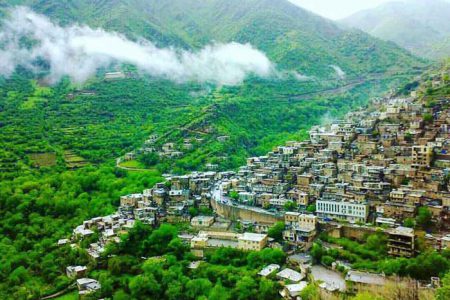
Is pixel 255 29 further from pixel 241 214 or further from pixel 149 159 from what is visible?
pixel 241 214

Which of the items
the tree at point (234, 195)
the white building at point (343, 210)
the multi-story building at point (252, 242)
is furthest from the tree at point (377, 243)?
the tree at point (234, 195)

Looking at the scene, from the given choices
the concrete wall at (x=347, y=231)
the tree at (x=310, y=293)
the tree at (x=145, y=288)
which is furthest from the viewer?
the concrete wall at (x=347, y=231)

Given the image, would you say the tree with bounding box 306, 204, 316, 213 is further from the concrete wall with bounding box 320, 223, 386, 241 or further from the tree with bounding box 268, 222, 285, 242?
the tree with bounding box 268, 222, 285, 242

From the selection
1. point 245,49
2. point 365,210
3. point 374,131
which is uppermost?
point 245,49

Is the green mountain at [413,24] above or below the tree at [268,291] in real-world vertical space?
above

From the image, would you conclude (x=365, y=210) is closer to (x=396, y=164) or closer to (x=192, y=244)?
(x=396, y=164)

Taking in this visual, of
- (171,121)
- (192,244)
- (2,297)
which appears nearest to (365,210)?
(192,244)

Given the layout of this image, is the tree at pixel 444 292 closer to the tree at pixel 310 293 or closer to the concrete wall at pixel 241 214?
the tree at pixel 310 293
